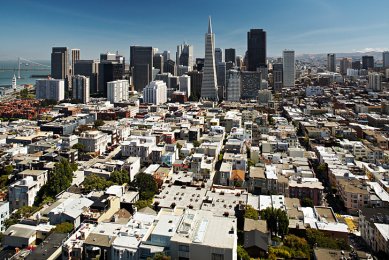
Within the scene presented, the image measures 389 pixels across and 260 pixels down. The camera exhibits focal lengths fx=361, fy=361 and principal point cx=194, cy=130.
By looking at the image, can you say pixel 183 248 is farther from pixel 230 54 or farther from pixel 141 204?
pixel 230 54

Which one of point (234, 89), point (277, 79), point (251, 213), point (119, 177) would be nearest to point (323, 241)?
point (251, 213)

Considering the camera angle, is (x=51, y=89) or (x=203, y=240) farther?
(x=51, y=89)

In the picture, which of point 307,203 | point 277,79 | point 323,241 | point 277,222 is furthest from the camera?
point 277,79

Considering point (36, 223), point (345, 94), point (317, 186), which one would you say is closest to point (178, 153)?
point (317, 186)

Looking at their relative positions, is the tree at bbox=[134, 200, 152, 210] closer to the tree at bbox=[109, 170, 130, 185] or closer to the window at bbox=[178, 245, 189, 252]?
the tree at bbox=[109, 170, 130, 185]

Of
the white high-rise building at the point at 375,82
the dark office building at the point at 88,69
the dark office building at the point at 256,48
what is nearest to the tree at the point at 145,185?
the dark office building at the point at 88,69

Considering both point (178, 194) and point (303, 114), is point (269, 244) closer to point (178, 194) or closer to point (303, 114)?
point (178, 194)
